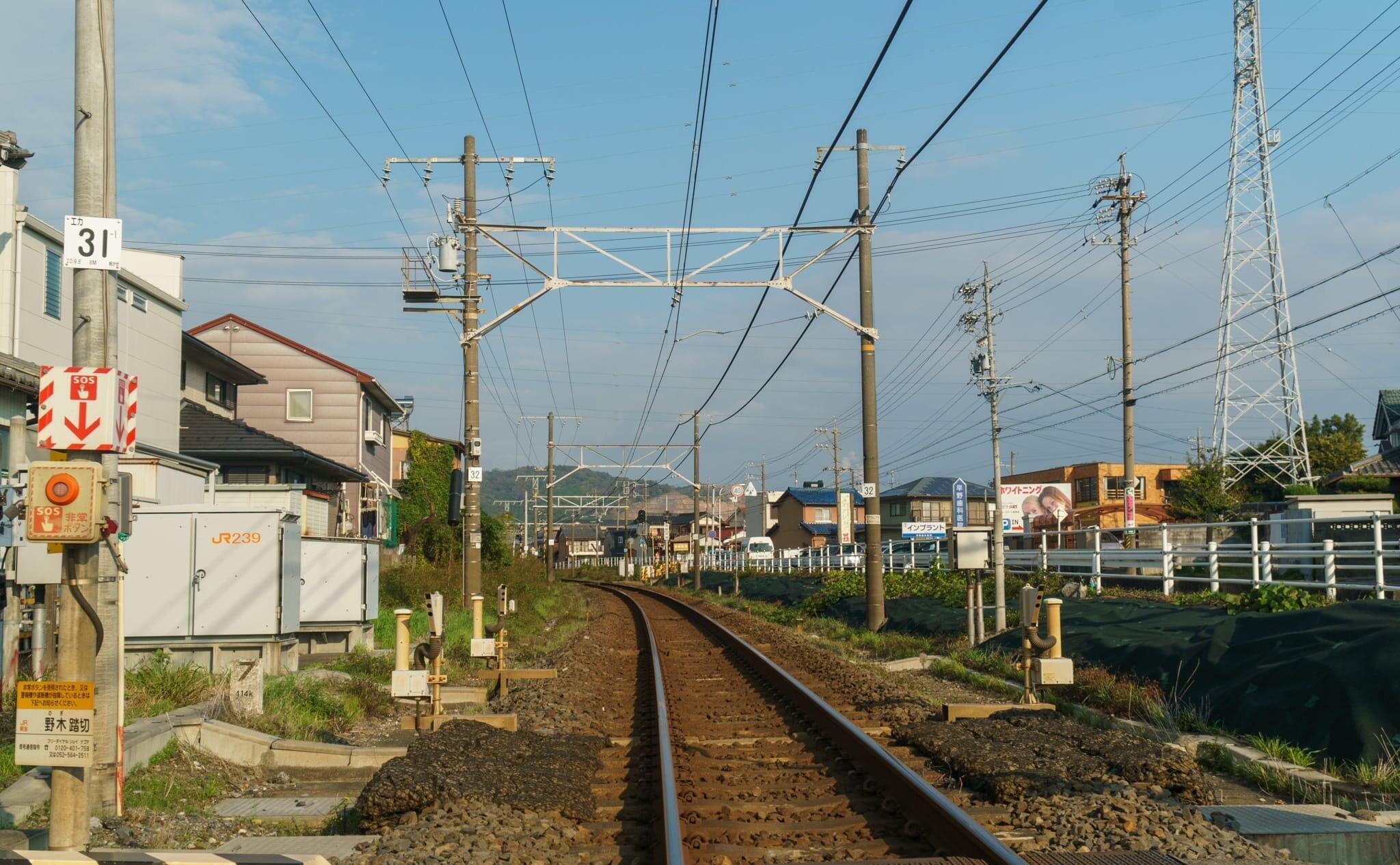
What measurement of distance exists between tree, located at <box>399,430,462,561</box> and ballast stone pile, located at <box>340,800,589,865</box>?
34294mm

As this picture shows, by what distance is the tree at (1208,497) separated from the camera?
151 feet

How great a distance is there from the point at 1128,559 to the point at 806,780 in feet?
55.4

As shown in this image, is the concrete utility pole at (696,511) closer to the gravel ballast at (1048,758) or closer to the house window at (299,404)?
the house window at (299,404)

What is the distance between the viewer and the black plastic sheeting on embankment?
8.02 m

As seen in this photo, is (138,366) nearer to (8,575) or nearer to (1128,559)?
(8,575)

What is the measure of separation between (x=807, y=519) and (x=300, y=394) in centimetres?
6545

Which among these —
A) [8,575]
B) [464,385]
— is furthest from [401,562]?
[8,575]

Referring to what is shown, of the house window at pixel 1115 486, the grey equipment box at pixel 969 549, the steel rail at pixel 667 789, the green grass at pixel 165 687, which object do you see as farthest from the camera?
the house window at pixel 1115 486

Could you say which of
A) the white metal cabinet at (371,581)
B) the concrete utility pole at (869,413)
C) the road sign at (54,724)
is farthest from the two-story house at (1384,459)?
the road sign at (54,724)

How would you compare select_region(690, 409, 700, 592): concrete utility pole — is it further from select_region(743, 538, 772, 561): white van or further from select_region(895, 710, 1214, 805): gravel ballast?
select_region(895, 710, 1214, 805): gravel ballast

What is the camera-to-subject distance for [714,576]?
59.0m

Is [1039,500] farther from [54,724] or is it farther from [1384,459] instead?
[54,724]

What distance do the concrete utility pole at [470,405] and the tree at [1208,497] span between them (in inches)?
1343

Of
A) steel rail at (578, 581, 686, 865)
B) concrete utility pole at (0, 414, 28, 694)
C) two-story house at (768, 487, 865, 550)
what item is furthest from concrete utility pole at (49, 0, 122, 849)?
two-story house at (768, 487, 865, 550)
